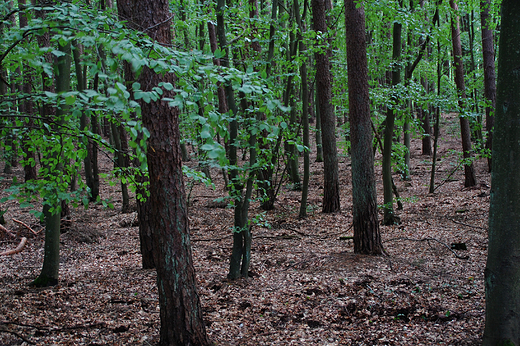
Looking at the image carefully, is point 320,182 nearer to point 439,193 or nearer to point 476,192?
point 439,193

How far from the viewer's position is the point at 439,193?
11086 mm

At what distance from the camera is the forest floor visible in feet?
12.8

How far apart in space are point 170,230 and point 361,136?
3.80 metres

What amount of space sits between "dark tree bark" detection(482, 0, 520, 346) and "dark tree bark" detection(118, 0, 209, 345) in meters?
2.56

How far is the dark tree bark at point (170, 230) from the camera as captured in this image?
10.7 ft

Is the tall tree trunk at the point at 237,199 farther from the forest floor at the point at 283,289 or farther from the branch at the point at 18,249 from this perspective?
the branch at the point at 18,249

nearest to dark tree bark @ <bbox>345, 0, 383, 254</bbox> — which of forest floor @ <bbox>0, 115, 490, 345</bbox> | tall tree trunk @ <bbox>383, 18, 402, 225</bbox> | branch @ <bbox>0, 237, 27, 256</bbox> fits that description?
forest floor @ <bbox>0, 115, 490, 345</bbox>

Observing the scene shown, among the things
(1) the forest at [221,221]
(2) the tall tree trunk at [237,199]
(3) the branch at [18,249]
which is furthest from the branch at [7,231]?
(2) the tall tree trunk at [237,199]

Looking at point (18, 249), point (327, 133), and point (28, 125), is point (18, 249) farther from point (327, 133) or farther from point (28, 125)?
point (327, 133)

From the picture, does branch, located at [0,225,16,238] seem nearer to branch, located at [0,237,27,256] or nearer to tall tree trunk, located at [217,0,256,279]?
branch, located at [0,237,27,256]

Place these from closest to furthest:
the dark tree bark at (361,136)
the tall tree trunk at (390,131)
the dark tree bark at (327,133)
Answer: the dark tree bark at (361,136) → the tall tree trunk at (390,131) → the dark tree bark at (327,133)

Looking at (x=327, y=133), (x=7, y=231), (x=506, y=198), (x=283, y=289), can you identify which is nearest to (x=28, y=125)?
(x=283, y=289)

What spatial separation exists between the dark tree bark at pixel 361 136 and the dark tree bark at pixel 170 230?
348 centimetres

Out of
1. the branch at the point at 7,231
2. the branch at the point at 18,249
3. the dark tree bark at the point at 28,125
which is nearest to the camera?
the dark tree bark at the point at 28,125
